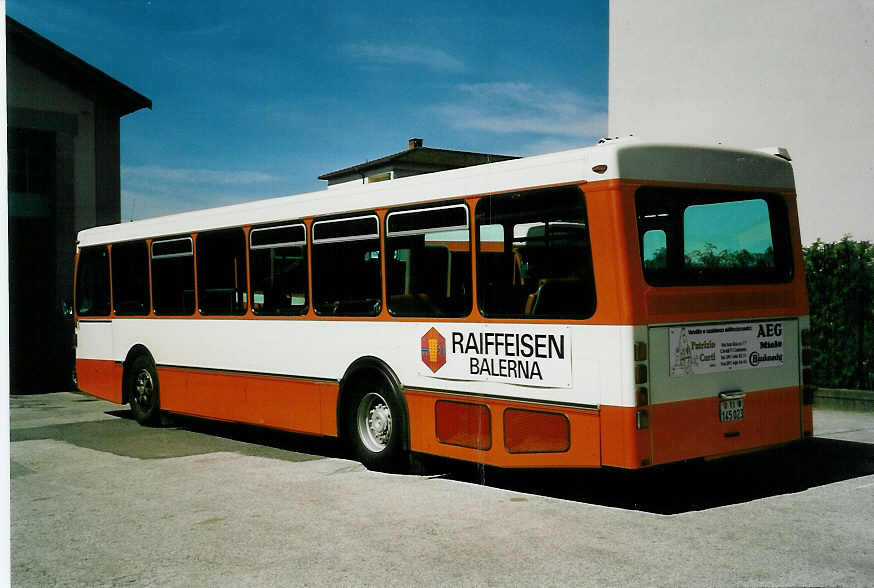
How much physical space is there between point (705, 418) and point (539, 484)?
5.41ft

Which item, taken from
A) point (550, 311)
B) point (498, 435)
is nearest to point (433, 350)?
point (498, 435)

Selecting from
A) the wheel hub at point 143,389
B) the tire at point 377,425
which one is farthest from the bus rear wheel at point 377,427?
the wheel hub at point 143,389

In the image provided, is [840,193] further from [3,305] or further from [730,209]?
[3,305]

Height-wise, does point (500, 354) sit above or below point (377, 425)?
above

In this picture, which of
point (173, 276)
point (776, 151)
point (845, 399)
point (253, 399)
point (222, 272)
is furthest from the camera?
point (845, 399)

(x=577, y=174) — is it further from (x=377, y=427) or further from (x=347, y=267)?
(x=377, y=427)

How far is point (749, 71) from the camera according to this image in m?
14.4

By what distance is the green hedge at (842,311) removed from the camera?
40.2ft

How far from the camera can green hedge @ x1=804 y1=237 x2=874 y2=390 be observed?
1227cm

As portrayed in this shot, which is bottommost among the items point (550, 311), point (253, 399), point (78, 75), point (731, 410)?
point (253, 399)

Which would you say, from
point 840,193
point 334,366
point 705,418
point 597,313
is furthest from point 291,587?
point 840,193

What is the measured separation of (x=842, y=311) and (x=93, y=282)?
1080 centimetres

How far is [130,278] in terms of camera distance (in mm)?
12562

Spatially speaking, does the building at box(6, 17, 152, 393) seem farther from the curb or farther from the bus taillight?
the bus taillight
